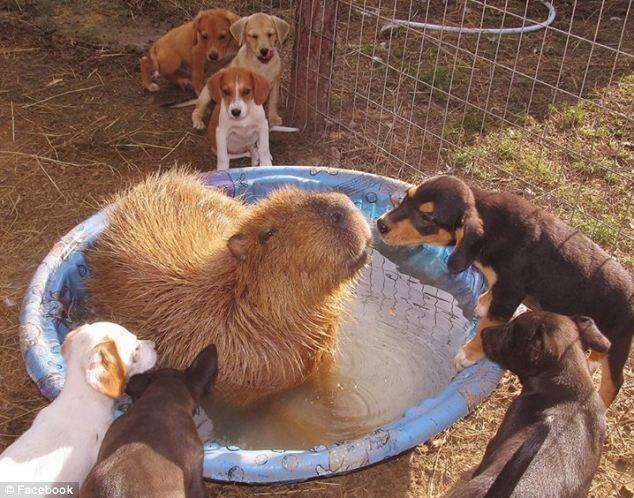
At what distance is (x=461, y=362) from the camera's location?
10.6 ft

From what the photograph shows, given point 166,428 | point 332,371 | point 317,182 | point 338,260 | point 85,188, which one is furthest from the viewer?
point 85,188

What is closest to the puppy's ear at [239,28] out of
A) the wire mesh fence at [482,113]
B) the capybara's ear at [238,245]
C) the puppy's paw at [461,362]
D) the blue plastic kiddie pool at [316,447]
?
the wire mesh fence at [482,113]

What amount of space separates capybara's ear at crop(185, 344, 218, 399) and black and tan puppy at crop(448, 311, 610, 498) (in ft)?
3.26

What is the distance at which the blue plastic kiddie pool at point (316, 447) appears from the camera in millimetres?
2580

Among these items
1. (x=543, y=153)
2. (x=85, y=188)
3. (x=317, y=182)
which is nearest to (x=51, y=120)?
(x=85, y=188)

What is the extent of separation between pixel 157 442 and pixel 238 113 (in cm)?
292

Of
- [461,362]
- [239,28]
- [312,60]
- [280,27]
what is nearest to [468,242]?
[461,362]

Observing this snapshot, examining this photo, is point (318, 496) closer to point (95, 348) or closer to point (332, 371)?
point (332, 371)

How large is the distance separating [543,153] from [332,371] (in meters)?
2.60

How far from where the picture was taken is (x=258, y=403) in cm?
326

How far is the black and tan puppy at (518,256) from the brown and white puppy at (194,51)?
10.2ft

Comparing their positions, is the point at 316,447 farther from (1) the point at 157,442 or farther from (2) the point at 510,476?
(2) the point at 510,476

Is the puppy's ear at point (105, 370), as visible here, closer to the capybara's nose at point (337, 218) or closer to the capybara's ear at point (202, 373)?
the capybara's ear at point (202, 373)

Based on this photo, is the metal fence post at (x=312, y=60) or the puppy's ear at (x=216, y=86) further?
the metal fence post at (x=312, y=60)
